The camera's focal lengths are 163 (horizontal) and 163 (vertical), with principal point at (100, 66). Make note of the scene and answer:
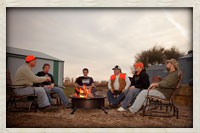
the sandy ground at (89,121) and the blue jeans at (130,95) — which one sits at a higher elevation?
the blue jeans at (130,95)

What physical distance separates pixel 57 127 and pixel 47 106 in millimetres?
974

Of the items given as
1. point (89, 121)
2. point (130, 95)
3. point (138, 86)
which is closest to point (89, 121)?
point (89, 121)

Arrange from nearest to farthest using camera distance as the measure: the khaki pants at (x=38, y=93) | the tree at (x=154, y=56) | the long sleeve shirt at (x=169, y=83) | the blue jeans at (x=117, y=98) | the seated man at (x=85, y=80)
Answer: the long sleeve shirt at (x=169, y=83), the khaki pants at (x=38, y=93), the blue jeans at (x=117, y=98), the seated man at (x=85, y=80), the tree at (x=154, y=56)

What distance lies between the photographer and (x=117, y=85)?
4852 mm

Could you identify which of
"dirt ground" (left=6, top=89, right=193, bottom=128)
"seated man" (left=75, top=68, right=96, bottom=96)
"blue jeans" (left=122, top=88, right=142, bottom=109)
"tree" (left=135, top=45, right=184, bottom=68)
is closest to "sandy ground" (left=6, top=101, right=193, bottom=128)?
"dirt ground" (left=6, top=89, right=193, bottom=128)

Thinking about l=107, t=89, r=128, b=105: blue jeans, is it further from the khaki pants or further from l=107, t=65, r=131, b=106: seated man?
the khaki pants

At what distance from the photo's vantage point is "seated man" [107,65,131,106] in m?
4.48

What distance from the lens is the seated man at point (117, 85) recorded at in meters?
4.48

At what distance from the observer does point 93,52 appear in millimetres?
5883

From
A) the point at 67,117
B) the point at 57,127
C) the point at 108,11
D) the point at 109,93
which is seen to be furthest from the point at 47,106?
the point at 108,11
